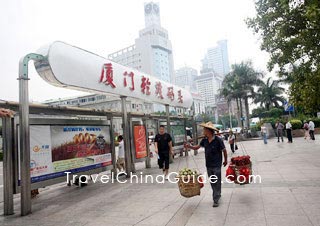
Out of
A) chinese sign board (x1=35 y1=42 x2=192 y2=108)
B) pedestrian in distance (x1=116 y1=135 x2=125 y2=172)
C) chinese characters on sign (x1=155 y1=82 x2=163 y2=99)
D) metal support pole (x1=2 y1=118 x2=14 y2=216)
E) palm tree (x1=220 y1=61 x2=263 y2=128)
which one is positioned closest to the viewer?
metal support pole (x1=2 y1=118 x2=14 y2=216)

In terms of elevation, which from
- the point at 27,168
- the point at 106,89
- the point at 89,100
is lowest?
the point at 27,168

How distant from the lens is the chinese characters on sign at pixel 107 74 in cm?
876

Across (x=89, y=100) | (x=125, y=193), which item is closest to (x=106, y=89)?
(x=125, y=193)

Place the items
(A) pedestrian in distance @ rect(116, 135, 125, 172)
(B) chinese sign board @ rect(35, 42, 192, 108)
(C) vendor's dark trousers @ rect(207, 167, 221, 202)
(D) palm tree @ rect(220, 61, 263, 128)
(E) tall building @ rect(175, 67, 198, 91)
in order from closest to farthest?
1. (C) vendor's dark trousers @ rect(207, 167, 221, 202)
2. (B) chinese sign board @ rect(35, 42, 192, 108)
3. (A) pedestrian in distance @ rect(116, 135, 125, 172)
4. (D) palm tree @ rect(220, 61, 263, 128)
5. (E) tall building @ rect(175, 67, 198, 91)

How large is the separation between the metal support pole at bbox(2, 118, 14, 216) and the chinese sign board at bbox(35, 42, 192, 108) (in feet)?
5.14

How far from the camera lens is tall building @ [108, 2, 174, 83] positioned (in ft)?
342

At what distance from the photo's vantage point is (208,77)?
109m

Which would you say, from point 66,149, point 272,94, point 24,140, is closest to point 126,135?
point 66,149

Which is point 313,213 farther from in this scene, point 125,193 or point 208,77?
point 208,77

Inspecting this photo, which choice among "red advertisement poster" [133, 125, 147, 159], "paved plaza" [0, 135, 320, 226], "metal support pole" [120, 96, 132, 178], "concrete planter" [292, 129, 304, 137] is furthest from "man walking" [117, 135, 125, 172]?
"concrete planter" [292, 129, 304, 137]

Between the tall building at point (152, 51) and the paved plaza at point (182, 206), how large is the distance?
90754mm

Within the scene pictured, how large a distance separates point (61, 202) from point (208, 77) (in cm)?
10571

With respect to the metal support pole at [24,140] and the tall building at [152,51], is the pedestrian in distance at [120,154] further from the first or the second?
the tall building at [152,51]

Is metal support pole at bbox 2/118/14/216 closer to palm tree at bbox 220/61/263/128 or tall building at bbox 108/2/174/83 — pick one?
palm tree at bbox 220/61/263/128
